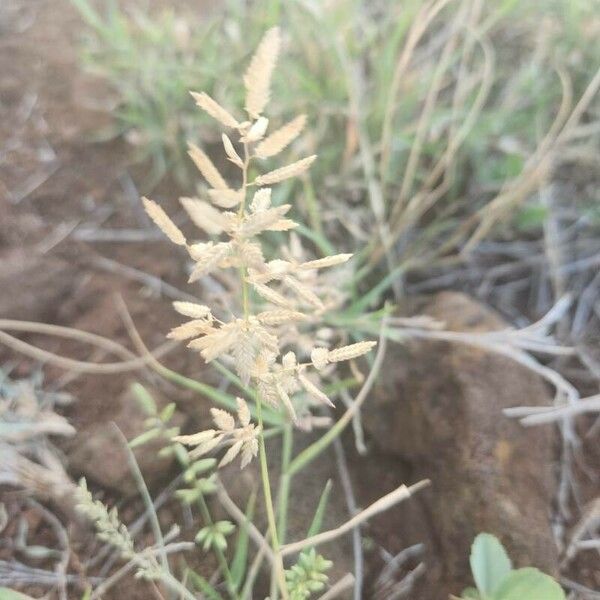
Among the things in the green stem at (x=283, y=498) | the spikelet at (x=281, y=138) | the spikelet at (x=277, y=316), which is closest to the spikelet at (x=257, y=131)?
the spikelet at (x=281, y=138)

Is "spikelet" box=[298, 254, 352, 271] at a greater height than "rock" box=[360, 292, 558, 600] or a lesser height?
greater

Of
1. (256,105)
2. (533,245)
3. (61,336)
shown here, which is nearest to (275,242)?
(61,336)

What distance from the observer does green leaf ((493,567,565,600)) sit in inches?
23.0

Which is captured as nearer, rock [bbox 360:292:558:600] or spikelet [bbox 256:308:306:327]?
spikelet [bbox 256:308:306:327]

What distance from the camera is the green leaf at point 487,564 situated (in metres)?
0.62

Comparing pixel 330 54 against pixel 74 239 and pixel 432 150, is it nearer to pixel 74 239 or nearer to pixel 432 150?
pixel 432 150

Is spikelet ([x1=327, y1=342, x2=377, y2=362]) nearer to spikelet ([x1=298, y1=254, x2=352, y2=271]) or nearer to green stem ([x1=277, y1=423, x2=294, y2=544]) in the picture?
spikelet ([x1=298, y1=254, x2=352, y2=271])

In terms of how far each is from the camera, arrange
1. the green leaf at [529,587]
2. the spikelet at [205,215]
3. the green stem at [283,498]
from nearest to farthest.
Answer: the spikelet at [205,215], the green leaf at [529,587], the green stem at [283,498]

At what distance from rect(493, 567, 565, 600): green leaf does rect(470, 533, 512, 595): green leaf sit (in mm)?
12

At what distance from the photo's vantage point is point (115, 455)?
0.79 metres

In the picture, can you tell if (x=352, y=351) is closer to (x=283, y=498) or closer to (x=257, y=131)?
(x=257, y=131)

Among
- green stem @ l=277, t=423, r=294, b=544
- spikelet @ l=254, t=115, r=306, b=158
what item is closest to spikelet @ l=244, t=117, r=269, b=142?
spikelet @ l=254, t=115, r=306, b=158

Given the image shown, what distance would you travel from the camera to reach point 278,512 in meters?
0.75

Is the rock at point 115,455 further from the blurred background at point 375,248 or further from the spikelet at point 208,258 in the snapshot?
the spikelet at point 208,258
